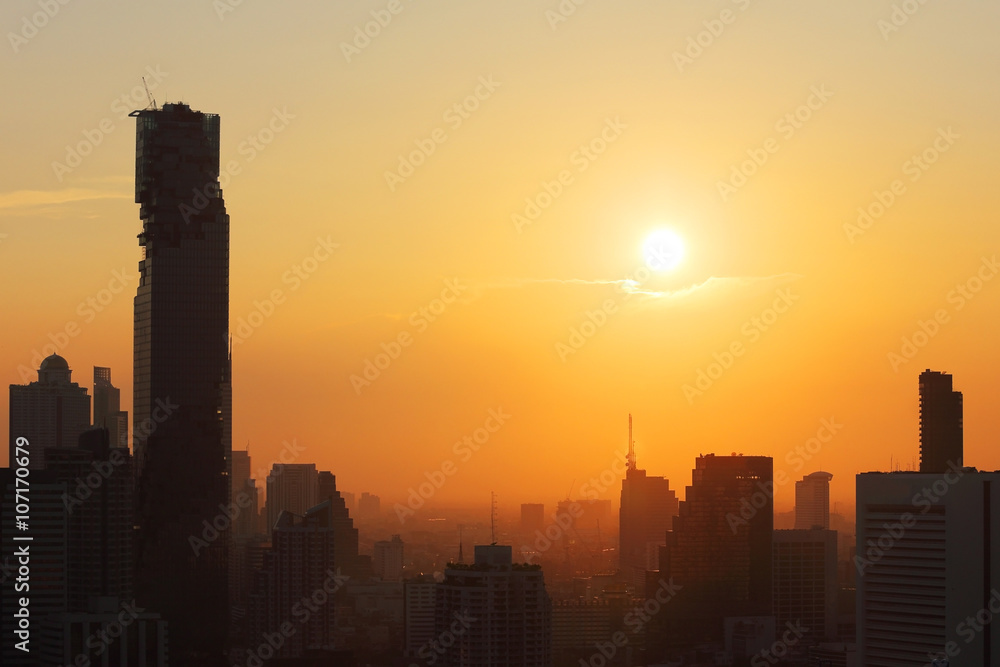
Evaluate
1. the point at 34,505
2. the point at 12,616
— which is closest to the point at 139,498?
the point at 34,505

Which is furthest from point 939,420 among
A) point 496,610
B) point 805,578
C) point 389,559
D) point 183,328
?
point 389,559

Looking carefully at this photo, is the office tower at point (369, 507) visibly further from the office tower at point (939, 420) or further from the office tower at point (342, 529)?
the office tower at point (939, 420)

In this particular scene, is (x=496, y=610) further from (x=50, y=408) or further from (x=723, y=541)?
(x=723, y=541)

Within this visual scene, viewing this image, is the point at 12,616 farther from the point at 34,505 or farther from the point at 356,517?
the point at 356,517

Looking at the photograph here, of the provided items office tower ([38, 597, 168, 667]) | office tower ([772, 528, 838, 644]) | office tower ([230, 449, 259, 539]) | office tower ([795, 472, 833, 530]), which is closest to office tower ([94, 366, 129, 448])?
office tower ([230, 449, 259, 539])

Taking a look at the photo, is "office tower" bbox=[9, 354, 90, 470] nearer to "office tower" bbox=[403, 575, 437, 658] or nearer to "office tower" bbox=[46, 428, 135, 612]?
"office tower" bbox=[46, 428, 135, 612]
